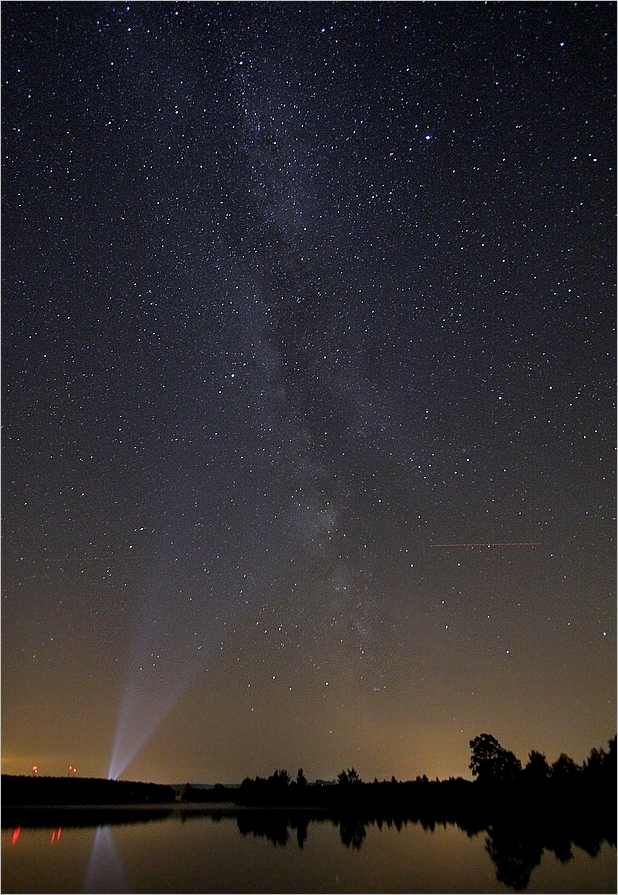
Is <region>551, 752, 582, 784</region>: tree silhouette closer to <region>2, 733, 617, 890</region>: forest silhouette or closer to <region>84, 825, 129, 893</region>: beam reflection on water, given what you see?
<region>2, 733, 617, 890</region>: forest silhouette

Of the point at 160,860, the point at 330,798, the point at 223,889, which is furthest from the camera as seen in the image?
the point at 330,798

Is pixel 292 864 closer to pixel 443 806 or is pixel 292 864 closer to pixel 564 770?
pixel 564 770

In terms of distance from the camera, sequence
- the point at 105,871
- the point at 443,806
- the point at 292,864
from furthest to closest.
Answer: the point at 443,806
the point at 292,864
the point at 105,871

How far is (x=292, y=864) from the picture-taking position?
1358 centimetres

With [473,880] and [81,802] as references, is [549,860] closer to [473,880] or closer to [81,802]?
[473,880]

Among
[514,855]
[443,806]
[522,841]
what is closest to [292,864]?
[514,855]

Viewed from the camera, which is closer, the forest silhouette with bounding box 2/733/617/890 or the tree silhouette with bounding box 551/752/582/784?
the forest silhouette with bounding box 2/733/617/890

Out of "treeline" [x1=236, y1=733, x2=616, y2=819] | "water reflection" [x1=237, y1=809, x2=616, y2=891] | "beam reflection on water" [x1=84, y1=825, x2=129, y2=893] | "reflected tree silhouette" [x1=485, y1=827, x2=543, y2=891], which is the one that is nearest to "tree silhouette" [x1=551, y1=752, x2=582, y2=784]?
"treeline" [x1=236, y1=733, x2=616, y2=819]

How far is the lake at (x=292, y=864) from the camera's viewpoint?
1091 cm

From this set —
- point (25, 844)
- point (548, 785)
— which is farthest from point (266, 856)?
point (548, 785)

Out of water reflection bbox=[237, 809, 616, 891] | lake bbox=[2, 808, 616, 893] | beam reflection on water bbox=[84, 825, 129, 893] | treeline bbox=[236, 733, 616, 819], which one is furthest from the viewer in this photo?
treeline bbox=[236, 733, 616, 819]

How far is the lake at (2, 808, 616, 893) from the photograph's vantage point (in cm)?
1091

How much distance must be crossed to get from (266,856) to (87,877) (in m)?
4.96

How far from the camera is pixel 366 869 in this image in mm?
12812
